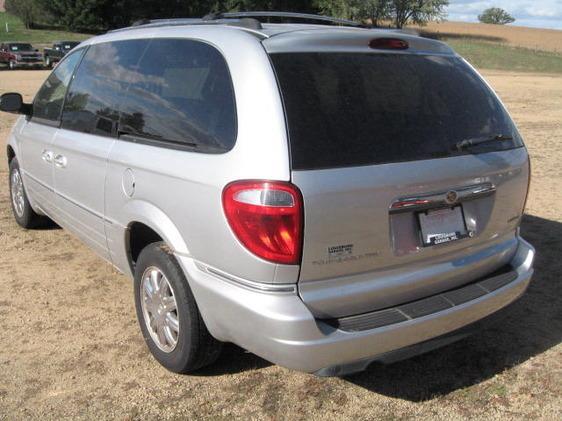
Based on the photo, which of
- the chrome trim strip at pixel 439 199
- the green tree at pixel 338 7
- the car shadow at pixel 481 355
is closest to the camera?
the chrome trim strip at pixel 439 199

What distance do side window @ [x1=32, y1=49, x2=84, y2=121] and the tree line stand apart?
187 feet

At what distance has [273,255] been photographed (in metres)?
2.58

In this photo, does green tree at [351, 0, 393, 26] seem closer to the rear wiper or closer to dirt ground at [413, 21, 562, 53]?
dirt ground at [413, 21, 562, 53]

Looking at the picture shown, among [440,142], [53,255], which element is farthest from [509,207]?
[53,255]

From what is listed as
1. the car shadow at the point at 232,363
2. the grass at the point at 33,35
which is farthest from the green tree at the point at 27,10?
the car shadow at the point at 232,363

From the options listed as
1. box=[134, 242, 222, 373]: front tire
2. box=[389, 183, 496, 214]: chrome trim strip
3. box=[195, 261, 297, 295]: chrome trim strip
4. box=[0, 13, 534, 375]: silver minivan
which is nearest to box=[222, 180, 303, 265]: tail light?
box=[0, 13, 534, 375]: silver minivan

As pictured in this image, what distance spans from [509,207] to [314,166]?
1.30 m

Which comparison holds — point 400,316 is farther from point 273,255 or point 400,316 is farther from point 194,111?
point 194,111

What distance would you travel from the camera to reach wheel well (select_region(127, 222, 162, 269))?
3.44 meters

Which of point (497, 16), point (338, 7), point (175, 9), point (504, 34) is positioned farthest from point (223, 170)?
point (497, 16)

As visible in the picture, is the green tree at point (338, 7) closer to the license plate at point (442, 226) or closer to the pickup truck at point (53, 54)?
the pickup truck at point (53, 54)

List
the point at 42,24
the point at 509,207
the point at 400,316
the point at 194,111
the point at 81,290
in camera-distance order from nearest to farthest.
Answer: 1. the point at 400,316
2. the point at 194,111
3. the point at 509,207
4. the point at 81,290
5. the point at 42,24

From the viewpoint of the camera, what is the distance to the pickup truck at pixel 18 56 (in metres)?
35.3

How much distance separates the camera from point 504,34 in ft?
256
